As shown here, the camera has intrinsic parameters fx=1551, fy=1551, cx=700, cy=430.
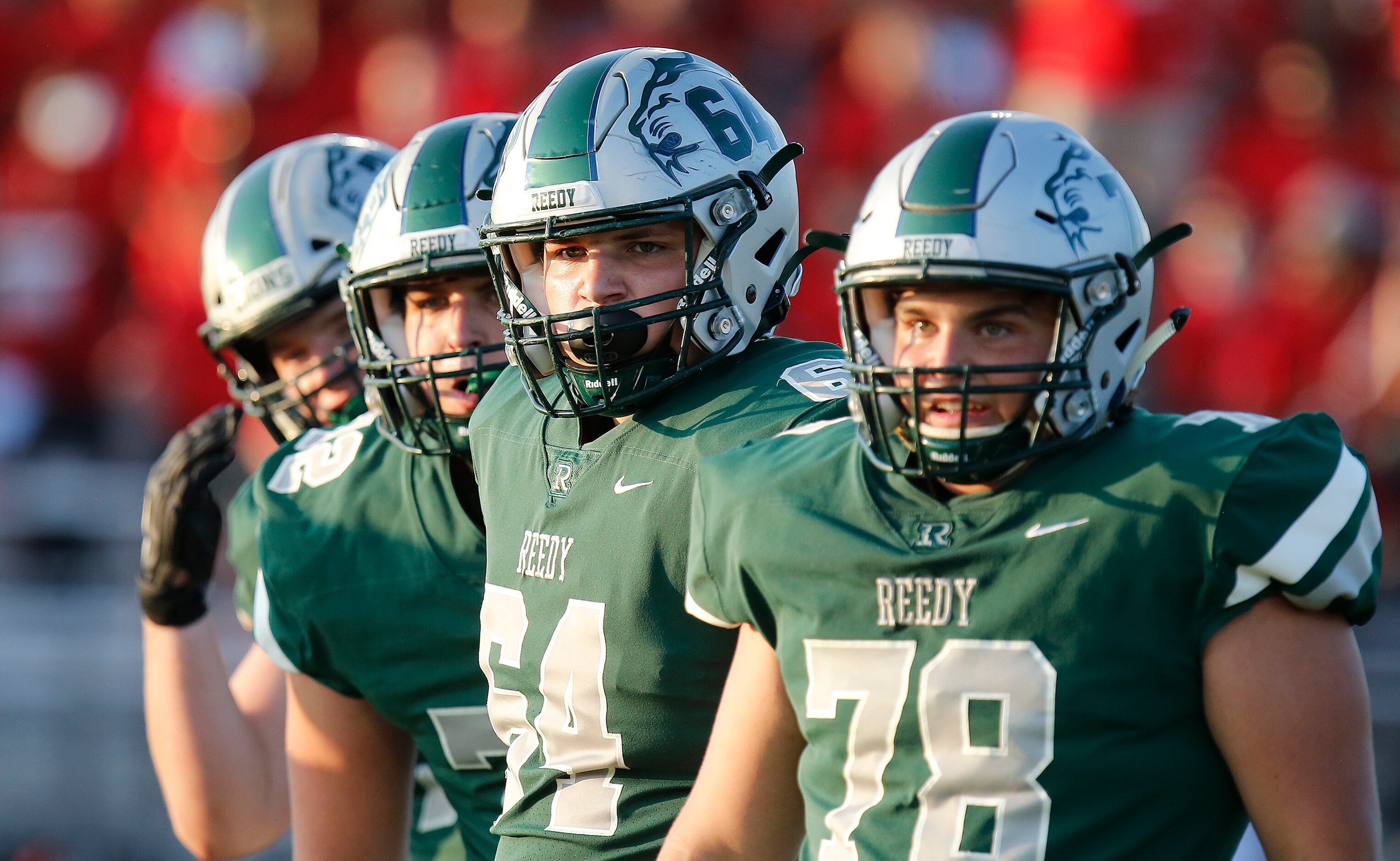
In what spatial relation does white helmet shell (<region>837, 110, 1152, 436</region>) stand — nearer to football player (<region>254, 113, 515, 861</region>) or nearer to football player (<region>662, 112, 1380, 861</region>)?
football player (<region>662, 112, 1380, 861</region>)

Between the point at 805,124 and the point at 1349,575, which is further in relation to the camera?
the point at 805,124

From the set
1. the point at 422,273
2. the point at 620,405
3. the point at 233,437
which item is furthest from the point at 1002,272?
the point at 233,437

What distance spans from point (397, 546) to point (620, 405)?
0.54 metres

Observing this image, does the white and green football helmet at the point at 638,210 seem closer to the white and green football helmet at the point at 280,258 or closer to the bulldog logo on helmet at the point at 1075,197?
the bulldog logo on helmet at the point at 1075,197

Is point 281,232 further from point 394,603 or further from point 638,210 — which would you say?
point 638,210

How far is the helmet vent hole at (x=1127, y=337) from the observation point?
1.72m

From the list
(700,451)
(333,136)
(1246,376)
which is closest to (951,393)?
(700,451)

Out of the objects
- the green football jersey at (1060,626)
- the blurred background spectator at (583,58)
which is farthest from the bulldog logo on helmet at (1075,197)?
the blurred background spectator at (583,58)

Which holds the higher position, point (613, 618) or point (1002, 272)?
point (1002, 272)

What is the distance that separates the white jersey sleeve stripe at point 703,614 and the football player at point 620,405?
0.10m

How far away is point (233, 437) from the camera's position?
3059 mm

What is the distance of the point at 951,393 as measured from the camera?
64.2 inches

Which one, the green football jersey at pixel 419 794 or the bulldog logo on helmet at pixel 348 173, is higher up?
the bulldog logo on helmet at pixel 348 173

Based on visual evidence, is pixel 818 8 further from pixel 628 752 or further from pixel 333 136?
pixel 628 752
